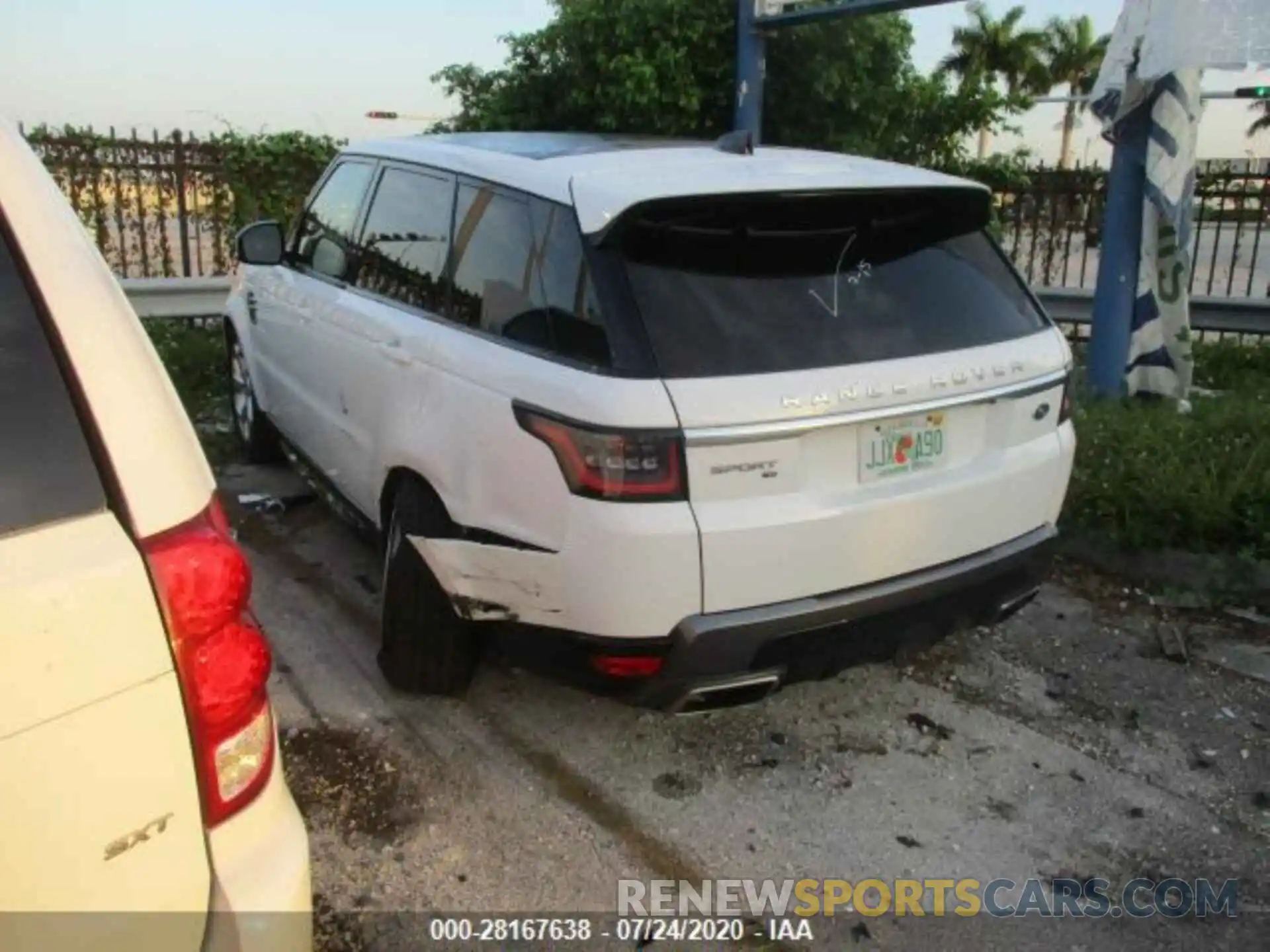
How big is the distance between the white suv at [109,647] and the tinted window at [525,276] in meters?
1.31

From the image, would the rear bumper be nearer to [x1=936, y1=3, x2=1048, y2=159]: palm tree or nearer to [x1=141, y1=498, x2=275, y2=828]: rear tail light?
[x1=141, y1=498, x2=275, y2=828]: rear tail light

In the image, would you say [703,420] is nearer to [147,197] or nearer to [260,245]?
[260,245]

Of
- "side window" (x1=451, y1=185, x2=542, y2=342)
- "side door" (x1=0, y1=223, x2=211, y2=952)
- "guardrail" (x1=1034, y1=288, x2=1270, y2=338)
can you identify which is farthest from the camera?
"guardrail" (x1=1034, y1=288, x2=1270, y2=338)

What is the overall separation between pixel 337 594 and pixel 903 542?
8.11 feet

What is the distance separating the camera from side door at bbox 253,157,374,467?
428 centimetres

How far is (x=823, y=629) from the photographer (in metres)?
2.79

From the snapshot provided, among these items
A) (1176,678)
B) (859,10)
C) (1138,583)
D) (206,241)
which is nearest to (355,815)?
(1176,678)

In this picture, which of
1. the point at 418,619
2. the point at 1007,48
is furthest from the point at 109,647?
the point at 1007,48

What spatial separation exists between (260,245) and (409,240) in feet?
4.47

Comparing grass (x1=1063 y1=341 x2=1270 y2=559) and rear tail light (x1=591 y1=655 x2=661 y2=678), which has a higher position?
rear tail light (x1=591 y1=655 x2=661 y2=678)

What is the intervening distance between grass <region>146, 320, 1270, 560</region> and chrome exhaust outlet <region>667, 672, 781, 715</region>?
8.16ft

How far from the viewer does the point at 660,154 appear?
336cm

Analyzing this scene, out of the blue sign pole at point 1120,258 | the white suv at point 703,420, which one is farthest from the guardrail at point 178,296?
the blue sign pole at point 1120,258

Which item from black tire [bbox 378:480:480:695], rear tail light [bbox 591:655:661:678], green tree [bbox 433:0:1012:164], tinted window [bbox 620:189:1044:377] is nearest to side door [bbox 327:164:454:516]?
black tire [bbox 378:480:480:695]
